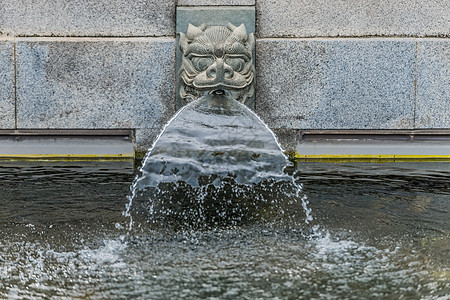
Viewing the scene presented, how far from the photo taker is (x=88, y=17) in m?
7.10

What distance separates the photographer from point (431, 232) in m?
3.90

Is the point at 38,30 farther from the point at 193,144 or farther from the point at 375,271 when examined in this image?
the point at 375,271

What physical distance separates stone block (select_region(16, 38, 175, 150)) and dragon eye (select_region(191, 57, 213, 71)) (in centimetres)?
51

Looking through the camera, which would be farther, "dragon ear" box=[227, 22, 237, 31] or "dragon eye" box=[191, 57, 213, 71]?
"dragon ear" box=[227, 22, 237, 31]

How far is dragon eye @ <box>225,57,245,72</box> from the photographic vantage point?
665cm

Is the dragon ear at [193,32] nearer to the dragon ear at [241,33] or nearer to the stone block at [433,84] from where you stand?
the dragon ear at [241,33]

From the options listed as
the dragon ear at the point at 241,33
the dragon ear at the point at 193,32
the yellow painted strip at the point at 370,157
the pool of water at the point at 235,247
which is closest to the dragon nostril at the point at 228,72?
the dragon ear at the point at 241,33

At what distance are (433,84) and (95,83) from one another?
411 cm

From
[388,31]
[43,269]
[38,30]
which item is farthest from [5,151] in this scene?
[388,31]

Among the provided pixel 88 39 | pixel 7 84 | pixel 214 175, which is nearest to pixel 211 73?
pixel 214 175

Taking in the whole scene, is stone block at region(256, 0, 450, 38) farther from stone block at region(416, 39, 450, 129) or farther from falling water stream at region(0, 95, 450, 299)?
falling water stream at region(0, 95, 450, 299)

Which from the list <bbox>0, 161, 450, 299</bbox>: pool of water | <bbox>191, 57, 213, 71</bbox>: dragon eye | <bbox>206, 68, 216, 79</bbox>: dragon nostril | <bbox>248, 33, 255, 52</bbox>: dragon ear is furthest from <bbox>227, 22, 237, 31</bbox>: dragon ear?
<bbox>0, 161, 450, 299</bbox>: pool of water

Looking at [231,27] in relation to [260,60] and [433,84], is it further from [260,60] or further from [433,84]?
[433,84]

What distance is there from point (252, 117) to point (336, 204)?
2.19m
